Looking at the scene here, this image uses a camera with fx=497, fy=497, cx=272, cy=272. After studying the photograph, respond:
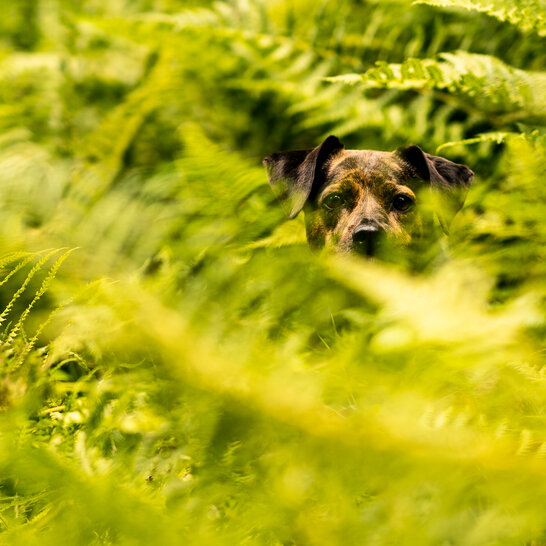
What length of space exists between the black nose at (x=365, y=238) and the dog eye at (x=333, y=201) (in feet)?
0.47

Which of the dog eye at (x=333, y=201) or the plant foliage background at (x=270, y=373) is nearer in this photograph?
the plant foliage background at (x=270, y=373)

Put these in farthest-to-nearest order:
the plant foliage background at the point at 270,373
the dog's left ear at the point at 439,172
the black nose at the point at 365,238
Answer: the dog's left ear at the point at 439,172
the black nose at the point at 365,238
the plant foliage background at the point at 270,373

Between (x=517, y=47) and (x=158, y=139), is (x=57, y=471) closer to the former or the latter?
(x=158, y=139)

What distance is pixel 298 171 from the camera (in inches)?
38.3

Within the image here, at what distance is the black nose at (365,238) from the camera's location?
0.74 meters

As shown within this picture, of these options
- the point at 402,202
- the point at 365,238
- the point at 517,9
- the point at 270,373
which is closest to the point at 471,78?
the point at 517,9

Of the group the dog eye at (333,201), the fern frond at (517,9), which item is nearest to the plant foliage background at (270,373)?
the fern frond at (517,9)

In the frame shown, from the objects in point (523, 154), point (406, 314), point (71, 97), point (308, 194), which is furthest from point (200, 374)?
point (71, 97)

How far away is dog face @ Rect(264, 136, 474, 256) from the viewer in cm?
83

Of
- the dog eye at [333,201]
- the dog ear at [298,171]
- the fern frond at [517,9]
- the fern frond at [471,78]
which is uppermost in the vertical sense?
the fern frond at [517,9]

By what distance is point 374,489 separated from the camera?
1.08 ft

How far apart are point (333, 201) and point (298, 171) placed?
0.09 meters

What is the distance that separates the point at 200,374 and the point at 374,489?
14cm

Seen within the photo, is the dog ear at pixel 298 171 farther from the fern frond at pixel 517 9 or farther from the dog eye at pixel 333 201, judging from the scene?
the fern frond at pixel 517 9
